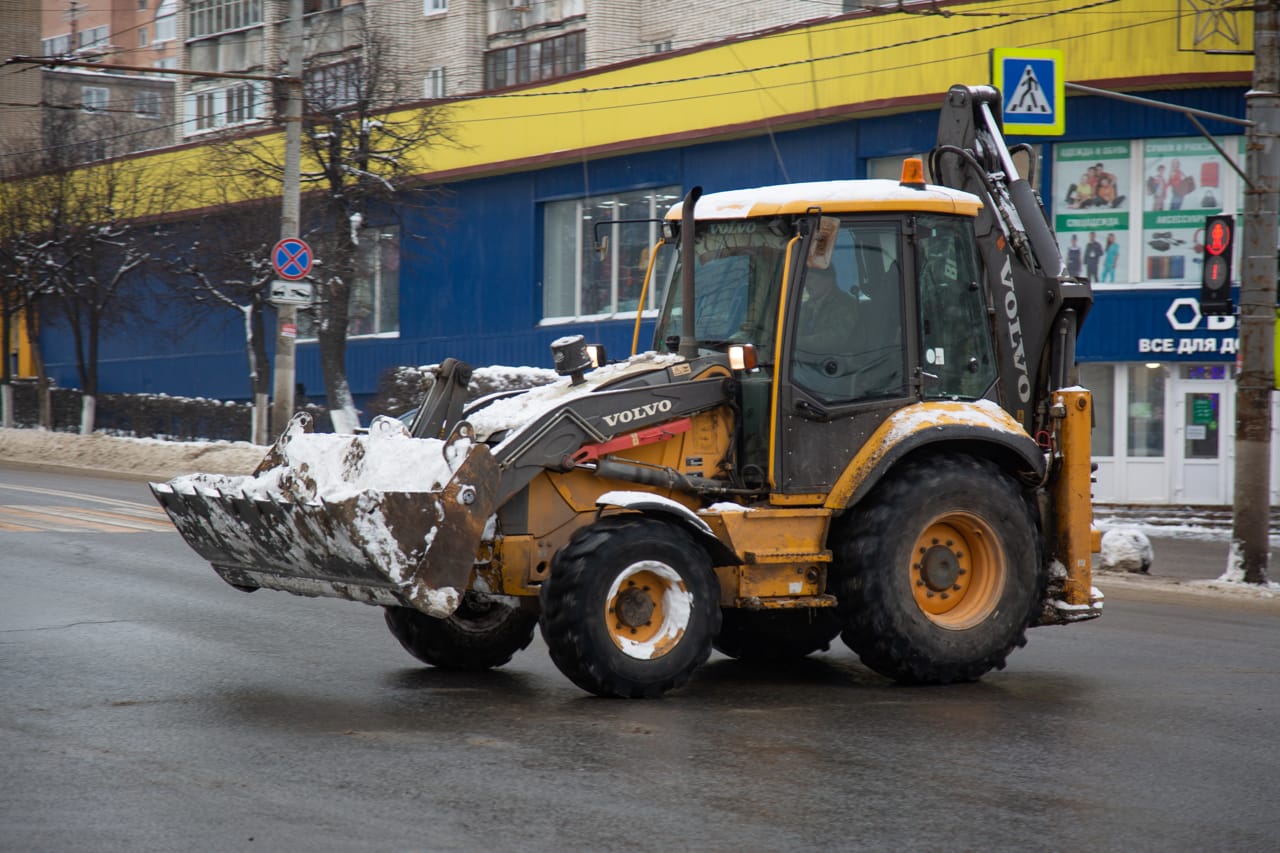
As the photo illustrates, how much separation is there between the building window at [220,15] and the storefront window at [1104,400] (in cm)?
3248

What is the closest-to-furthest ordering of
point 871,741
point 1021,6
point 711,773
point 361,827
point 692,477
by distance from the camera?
point 361,827 < point 711,773 < point 871,741 < point 692,477 < point 1021,6

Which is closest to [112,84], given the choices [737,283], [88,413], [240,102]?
[240,102]

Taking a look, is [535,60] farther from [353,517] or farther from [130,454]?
[353,517]

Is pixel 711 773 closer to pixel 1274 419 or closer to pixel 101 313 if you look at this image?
pixel 1274 419

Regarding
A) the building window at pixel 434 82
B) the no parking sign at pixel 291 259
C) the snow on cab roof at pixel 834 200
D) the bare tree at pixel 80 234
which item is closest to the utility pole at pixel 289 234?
the no parking sign at pixel 291 259

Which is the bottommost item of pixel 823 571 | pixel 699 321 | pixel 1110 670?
pixel 1110 670

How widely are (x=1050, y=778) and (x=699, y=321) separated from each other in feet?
12.0

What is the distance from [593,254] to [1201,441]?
1329 centimetres

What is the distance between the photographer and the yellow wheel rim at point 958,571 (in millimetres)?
9547

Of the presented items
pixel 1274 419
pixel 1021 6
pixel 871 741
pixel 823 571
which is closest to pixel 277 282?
pixel 1021 6

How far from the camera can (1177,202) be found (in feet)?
88.2

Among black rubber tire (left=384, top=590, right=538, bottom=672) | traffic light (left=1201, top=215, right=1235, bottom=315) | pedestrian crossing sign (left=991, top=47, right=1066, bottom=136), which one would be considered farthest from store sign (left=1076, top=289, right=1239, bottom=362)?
black rubber tire (left=384, top=590, right=538, bottom=672)

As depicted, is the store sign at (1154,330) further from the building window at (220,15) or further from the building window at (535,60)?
the building window at (220,15)

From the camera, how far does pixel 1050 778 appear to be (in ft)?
23.0
